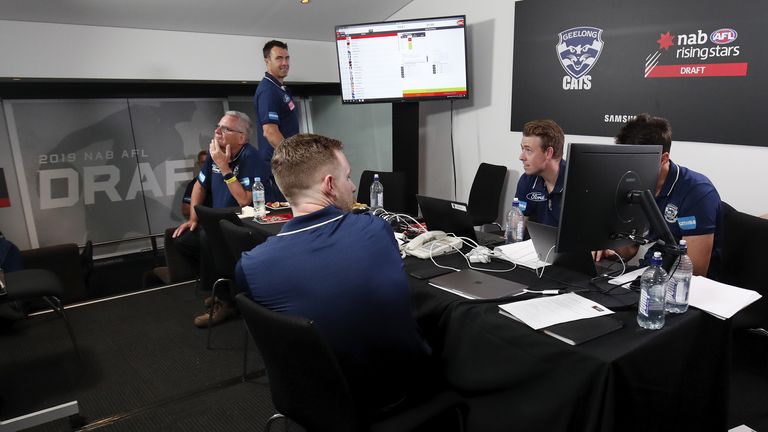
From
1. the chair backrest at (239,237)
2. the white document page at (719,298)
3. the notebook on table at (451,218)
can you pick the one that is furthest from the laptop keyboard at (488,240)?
the chair backrest at (239,237)

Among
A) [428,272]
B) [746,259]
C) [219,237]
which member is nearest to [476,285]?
[428,272]

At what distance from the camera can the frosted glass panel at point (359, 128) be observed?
5.00m

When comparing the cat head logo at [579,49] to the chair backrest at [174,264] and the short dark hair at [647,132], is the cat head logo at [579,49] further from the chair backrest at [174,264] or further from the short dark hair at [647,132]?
the chair backrest at [174,264]

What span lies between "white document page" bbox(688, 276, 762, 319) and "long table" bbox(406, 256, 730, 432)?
0.04 meters

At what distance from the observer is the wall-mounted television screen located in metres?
3.78

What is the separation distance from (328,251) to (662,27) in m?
2.77

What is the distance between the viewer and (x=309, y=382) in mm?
1114

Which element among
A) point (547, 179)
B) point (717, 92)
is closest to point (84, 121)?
point (547, 179)

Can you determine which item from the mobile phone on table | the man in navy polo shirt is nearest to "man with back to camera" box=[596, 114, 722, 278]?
the man in navy polo shirt

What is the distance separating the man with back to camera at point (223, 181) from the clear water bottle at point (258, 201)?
8cm

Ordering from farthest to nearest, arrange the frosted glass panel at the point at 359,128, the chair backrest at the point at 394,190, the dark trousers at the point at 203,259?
the frosted glass panel at the point at 359,128
the chair backrest at the point at 394,190
the dark trousers at the point at 203,259

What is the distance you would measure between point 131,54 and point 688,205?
4118 millimetres

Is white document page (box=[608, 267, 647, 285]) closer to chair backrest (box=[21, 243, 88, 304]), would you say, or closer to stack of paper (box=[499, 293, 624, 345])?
stack of paper (box=[499, 293, 624, 345])

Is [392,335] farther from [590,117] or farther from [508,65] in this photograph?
[508,65]
